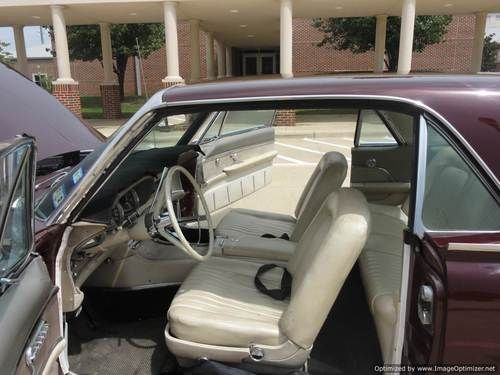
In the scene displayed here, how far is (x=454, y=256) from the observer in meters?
1.47

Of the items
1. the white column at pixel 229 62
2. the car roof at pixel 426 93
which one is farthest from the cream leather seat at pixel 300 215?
the white column at pixel 229 62

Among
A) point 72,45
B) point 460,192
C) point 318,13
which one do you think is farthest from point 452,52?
point 460,192

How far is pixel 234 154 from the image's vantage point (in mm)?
4160

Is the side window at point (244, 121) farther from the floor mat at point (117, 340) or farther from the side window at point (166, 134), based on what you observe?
the floor mat at point (117, 340)

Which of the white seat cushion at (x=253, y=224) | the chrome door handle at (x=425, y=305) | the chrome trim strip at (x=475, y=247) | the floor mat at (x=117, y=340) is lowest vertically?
the floor mat at (x=117, y=340)

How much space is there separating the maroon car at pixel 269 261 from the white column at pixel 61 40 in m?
11.4

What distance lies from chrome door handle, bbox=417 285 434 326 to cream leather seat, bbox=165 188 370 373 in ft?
0.99

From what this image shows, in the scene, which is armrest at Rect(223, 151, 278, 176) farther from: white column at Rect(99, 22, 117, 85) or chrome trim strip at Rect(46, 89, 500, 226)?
white column at Rect(99, 22, 117, 85)

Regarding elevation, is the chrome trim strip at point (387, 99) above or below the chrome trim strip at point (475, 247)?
above

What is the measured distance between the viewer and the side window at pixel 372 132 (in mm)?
3365

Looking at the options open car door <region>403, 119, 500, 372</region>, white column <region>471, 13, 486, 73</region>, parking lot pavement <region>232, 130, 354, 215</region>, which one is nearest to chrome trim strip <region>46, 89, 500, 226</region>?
open car door <region>403, 119, 500, 372</region>

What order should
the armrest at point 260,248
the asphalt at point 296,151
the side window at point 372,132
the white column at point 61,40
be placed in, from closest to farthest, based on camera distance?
the armrest at point 260,248 < the side window at point 372,132 < the asphalt at point 296,151 < the white column at point 61,40

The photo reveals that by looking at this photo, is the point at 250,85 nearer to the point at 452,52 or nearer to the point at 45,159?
the point at 45,159

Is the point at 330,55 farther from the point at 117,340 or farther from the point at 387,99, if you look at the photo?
the point at 387,99
